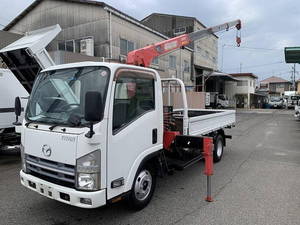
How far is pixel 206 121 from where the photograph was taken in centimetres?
586

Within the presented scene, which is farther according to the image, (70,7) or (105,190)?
(70,7)

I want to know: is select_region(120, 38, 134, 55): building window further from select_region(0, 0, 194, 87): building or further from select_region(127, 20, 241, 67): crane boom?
select_region(127, 20, 241, 67): crane boom

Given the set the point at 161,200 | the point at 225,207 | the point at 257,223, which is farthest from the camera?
the point at 161,200

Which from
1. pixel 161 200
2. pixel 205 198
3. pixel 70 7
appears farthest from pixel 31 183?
pixel 70 7

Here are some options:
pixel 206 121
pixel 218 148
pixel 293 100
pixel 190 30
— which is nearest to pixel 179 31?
pixel 190 30

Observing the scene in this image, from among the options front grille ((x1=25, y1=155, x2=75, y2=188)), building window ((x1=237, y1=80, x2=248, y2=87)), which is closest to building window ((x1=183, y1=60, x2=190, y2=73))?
building window ((x1=237, y1=80, x2=248, y2=87))

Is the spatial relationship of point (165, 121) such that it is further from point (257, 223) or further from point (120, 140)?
point (257, 223)

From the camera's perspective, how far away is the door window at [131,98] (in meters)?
3.29

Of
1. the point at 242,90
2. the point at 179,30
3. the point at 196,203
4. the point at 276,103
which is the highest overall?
the point at 179,30

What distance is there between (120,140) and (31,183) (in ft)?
4.79

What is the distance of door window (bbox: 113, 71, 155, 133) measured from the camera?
3.29 meters

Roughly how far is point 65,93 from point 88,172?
1.18m

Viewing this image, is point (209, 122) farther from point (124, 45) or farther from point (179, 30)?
point (179, 30)

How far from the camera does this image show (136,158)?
355cm
